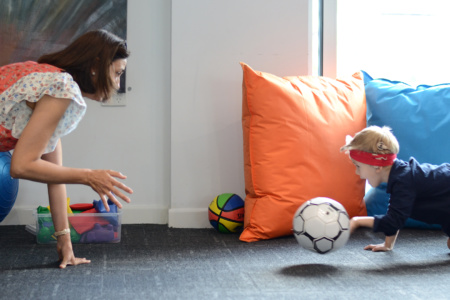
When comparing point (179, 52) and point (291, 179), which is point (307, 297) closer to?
point (291, 179)

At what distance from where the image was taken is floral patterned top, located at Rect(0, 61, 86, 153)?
6.84ft

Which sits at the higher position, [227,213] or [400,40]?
[400,40]

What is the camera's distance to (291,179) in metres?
2.85

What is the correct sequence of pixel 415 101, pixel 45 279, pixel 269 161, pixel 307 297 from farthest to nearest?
pixel 415 101 < pixel 269 161 < pixel 45 279 < pixel 307 297

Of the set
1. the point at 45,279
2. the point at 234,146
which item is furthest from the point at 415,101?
the point at 45,279

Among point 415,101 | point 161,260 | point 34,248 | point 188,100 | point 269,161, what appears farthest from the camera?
point 188,100

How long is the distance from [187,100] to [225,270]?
126 cm

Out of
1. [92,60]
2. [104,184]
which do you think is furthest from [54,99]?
[104,184]

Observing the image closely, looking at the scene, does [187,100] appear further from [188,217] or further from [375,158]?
[375,158]


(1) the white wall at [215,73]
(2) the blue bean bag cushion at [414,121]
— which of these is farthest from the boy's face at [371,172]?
(1) the white wall at [215,73]

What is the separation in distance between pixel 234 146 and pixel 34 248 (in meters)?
1.20

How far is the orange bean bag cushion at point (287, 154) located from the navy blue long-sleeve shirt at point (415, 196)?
42cm

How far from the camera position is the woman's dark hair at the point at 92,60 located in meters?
2.19

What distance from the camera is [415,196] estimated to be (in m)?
2.49
